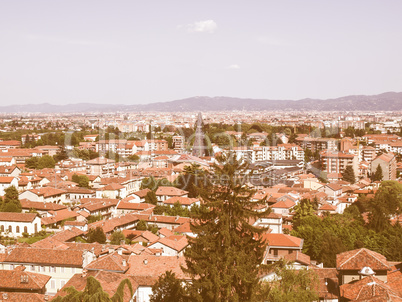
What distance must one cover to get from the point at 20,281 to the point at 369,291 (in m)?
8.47

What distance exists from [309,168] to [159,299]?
32.2m

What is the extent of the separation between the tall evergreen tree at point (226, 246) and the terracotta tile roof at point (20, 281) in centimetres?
587

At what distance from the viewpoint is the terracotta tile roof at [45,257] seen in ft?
42.7

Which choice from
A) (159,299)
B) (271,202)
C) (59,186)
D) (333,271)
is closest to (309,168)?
(271,202)

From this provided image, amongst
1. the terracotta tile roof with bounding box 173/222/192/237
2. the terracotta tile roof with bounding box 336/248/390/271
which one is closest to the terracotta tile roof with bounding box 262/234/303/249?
the terracotta tile roof with bounding box 336/248/390/271

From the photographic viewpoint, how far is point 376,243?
1622 centimetres

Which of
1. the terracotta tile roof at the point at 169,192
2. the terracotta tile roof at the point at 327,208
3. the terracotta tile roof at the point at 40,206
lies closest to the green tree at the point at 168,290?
the terracotta tile roof at the point at 40,206

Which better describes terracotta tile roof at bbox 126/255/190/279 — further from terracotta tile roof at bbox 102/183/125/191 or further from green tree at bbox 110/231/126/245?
terracotta tile roof at bbox 102/183/125/191

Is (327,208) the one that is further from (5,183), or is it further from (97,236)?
(5,183)

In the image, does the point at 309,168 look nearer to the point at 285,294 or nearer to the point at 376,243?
the point at 376,243

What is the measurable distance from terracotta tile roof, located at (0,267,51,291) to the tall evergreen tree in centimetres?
587

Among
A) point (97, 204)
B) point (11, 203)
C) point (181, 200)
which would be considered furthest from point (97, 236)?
point (181, 200)

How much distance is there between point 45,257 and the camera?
13219 mm

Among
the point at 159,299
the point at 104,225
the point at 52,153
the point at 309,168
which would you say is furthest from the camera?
the point at 52,153
